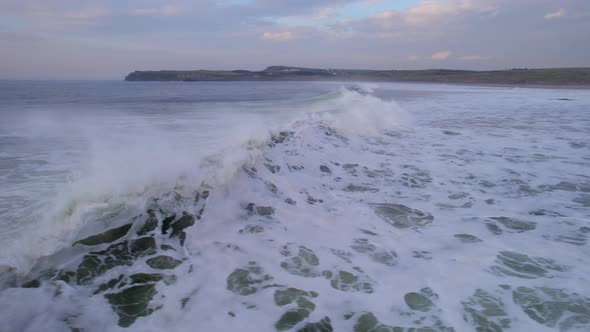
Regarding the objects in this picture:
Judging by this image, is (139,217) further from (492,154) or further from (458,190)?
(492,154)

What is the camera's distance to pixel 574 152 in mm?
8555

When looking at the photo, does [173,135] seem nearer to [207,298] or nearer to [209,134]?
[209,134]

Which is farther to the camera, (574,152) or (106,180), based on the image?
(574,152)

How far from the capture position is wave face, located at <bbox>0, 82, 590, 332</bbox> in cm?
293

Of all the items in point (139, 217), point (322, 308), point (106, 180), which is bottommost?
point (322, 308)

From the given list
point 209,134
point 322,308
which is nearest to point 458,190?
point 322,308

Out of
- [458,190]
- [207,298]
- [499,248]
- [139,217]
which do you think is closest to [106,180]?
[139,217]

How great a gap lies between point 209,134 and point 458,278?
8.16 metres

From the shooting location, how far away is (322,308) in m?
3.03

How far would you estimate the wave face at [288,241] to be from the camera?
2.93 m

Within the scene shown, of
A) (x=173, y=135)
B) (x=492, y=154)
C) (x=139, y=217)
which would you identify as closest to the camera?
(x=139, y=217)

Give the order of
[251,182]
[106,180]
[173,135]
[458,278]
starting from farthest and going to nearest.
Answer: [173,135], [251,182], [106,180], [458,278]

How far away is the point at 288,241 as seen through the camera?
4199 mm

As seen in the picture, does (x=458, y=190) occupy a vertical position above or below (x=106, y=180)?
below
